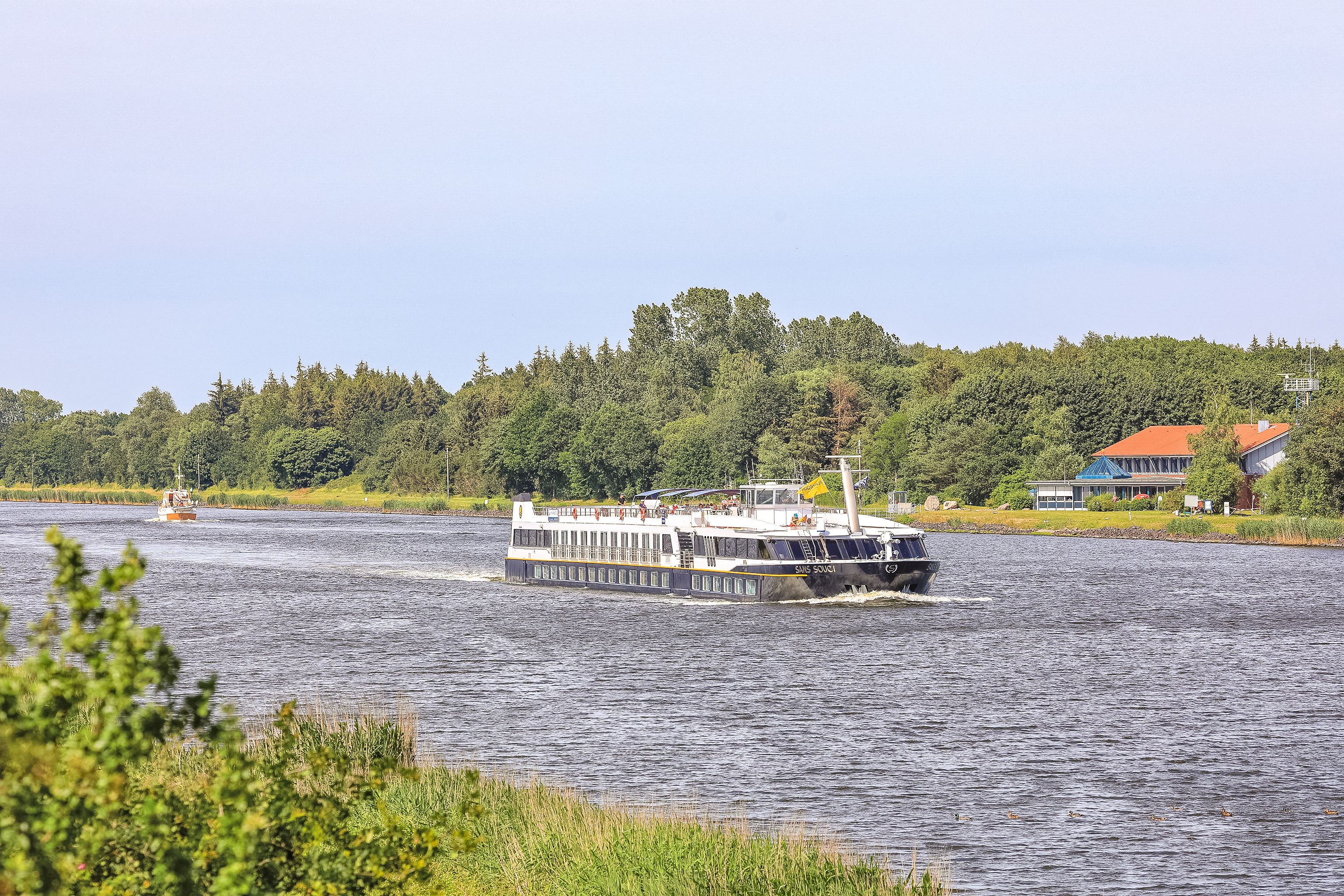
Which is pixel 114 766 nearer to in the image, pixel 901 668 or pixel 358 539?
pixel 901 668

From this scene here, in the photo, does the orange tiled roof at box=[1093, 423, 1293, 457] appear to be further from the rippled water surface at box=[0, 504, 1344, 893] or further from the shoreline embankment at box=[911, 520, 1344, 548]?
the rippled water surface at box=[0, 504, 1344, 893]

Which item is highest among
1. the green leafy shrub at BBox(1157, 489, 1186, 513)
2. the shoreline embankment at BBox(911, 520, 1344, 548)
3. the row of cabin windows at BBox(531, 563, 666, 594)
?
the green leafy shrub at BBox(1157, 489, 1186, 513)

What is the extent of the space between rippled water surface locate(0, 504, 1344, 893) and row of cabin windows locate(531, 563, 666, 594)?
4.44ft

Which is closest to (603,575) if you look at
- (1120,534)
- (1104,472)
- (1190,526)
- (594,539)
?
(594,539)

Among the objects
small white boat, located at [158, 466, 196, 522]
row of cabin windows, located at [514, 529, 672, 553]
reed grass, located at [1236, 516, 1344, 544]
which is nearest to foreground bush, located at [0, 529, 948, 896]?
row of cabin windows, located at [514, 529, 672, 553]

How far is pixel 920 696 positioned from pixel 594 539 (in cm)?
4055

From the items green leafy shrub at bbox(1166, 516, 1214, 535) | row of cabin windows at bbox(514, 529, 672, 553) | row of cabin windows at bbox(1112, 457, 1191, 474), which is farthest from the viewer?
row of cabin windows at bbox(1112, 457, 1191, 474)

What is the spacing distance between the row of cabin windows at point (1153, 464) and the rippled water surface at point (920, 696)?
61.9m

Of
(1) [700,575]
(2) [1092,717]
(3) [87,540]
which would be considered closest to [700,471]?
(3) [87,540]

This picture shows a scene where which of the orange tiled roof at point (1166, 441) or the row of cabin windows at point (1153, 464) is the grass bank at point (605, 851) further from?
the row of cabin windows at point (1153, 464)

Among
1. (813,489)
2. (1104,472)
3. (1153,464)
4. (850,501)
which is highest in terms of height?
(1153,464)

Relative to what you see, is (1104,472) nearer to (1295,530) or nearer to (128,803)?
(1295,530)

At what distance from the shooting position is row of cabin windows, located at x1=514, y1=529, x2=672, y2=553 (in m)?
78.9

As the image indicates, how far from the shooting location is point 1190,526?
125000mm
